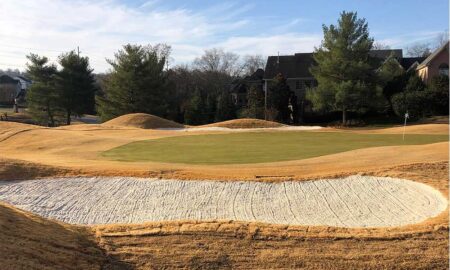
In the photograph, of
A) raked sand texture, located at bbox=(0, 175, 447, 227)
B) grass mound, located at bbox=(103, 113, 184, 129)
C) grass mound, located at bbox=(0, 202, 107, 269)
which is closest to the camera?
grass mound, located at bbox=(0, 202, 107, 269)

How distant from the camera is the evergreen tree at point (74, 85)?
5784 centimetres

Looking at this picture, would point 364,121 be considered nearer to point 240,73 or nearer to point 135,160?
point 135,160

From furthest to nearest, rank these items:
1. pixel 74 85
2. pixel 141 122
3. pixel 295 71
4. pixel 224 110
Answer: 1. pixel 295 71
2. pixel 74 85
3. pixel 224 110
4. pixel 141 122

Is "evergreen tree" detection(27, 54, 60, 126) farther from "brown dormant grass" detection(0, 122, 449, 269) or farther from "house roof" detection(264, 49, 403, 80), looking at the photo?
"brown dormant grass" detection(0, 122, 449, 269)

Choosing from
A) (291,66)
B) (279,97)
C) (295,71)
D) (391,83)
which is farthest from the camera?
(291,66)

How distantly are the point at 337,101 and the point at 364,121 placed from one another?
23.0 ft

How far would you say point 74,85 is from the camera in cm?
5894

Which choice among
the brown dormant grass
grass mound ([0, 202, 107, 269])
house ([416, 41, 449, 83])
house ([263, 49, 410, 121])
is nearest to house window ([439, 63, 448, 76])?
house ([416, 41, 449, 83])

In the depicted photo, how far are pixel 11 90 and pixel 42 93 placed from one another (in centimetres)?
5733

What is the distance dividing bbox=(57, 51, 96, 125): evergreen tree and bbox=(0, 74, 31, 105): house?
36.4 metres

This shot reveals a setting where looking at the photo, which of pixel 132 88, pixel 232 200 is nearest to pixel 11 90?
pixel 132 88

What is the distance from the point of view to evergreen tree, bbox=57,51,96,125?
2277 inches

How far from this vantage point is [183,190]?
12664mm

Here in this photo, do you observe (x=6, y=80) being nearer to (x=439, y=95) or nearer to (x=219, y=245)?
(x=439, y=95)
